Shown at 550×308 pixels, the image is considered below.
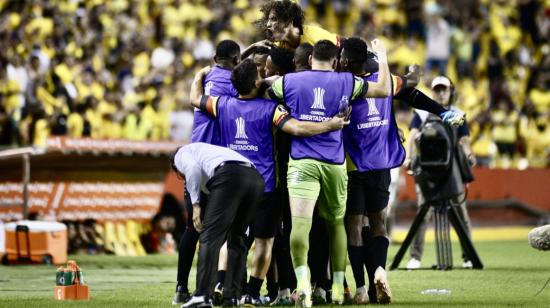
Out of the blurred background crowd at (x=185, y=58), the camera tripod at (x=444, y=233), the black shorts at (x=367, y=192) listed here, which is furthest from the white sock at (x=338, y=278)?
the blurred background crowd at (x=185, y=58)

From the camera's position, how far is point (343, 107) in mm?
10422

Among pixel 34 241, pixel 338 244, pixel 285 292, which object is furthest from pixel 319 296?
pixel 34 241

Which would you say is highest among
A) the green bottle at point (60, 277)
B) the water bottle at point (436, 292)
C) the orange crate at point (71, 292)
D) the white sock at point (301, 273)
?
the white sock at point (301, 273)

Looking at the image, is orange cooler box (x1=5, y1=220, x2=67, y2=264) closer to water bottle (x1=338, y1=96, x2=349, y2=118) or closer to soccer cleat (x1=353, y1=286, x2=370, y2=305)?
soccer cleat (x1=353, y1=286, x2=370, y2=305)

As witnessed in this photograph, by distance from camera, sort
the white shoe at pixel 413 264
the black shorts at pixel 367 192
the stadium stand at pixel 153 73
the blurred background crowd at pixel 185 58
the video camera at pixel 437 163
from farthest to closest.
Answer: the blurred background crowd at pixel 185 58 < the stadium stand at pixel 153 73 < the white shoe at pixel 413 264 < the video camera at pixel 437 163 < the black shorts at pixel 367 192

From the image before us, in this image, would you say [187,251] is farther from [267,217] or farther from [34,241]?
[34,241]

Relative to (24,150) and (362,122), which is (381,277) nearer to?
(362,122)

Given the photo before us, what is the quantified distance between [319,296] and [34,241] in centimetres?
697

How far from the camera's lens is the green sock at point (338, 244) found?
34.4ft

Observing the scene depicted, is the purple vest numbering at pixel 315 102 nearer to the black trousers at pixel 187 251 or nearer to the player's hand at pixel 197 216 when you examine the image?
the black trousers at pixel 187 251

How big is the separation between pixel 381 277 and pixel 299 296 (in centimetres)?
101

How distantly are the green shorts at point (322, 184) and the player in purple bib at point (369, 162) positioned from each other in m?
0.45

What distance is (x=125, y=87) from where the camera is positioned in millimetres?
23844

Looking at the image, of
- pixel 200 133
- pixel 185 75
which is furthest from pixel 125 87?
pixel 200 133
